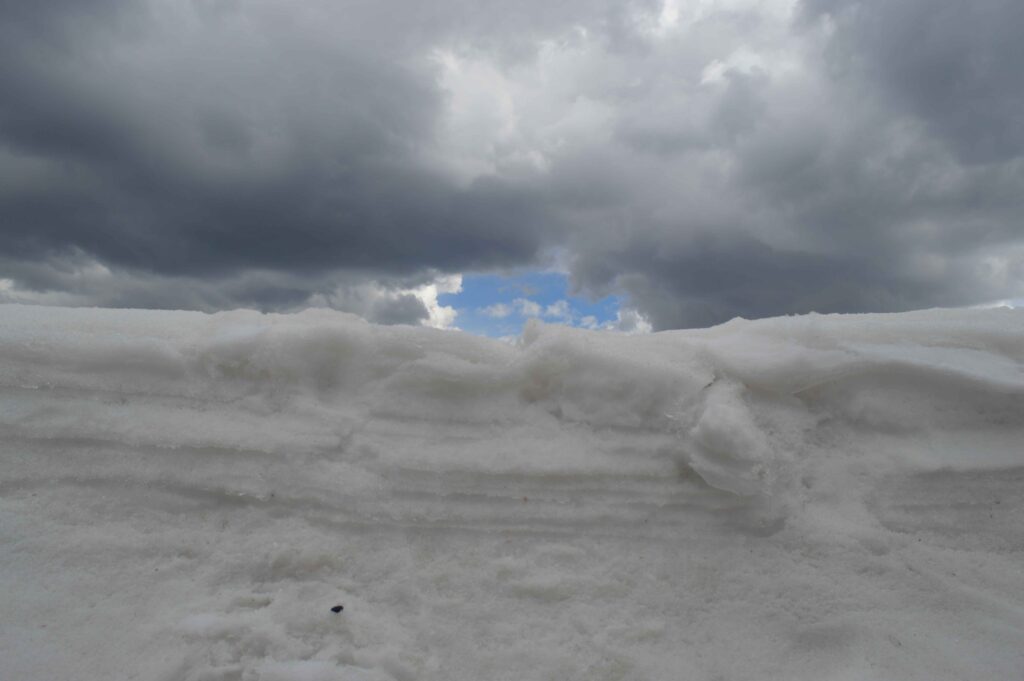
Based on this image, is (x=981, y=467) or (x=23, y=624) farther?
(x=981, y=467)

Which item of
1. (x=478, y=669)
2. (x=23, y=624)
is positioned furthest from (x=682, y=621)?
(x=23, y=624)

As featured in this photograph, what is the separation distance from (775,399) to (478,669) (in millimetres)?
1936

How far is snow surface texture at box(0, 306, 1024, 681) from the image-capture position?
2.58m

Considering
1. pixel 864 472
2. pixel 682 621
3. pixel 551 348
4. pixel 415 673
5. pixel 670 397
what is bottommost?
pixel 415 673

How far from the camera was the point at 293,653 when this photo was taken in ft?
8.17

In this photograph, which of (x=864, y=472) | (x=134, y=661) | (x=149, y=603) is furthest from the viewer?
(x=864, y=472)

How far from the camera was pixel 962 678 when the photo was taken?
8.28 feet

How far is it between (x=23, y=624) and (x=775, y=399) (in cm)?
345

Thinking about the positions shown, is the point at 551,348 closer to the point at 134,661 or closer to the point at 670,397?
the point at 670,397

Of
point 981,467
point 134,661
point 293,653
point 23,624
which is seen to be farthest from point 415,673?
point 981,467

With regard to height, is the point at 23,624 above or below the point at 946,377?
below

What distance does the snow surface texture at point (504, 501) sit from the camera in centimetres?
258

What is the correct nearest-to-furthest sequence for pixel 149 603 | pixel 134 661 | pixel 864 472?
pixel 134 661, pixel 149 603, pixel 864 472

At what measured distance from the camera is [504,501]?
3000 mm
